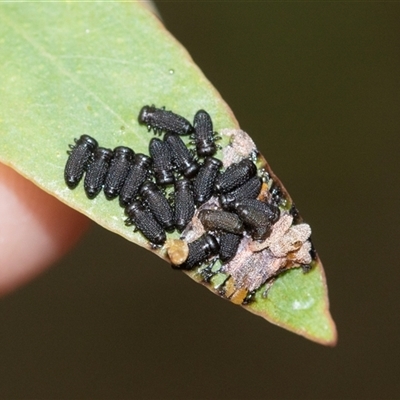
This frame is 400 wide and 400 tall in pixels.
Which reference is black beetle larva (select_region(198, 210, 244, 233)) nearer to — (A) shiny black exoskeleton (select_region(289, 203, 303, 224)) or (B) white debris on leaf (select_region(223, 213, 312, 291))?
(B) white debris on leaf (select_region(223, 213, 312, 291))

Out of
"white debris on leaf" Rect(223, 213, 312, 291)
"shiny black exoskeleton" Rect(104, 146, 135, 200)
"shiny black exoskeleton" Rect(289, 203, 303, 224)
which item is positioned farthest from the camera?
"shiny black exoskeleton" Rect(289, 203, 303, 224)

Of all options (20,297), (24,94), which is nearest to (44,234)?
(24,94)

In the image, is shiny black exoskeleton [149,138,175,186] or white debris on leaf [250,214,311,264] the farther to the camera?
shiny black exoskeleton [149,138,175,186]

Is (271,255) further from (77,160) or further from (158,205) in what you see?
(77,160)

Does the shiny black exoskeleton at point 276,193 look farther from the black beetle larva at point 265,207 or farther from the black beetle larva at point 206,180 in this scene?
the black beetle larva at point 206,180

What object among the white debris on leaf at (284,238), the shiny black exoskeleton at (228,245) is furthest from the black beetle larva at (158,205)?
the white debris on leaf at (284,238)

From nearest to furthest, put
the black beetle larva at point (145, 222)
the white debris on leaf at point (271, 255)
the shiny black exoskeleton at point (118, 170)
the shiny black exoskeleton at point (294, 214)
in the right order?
the black beetle larva at point (145, 222)
the white debris on leaf at point (271, 255)
the shiny black exoskeleton at point (118, 170)
the shiny black exoskeleton at point (294, 214)

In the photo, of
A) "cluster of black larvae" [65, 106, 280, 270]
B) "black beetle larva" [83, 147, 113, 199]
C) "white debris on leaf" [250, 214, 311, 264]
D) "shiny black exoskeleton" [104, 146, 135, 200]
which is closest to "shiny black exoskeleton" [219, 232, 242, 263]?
"cluster of black larvae" [65, 106, 280, 270]

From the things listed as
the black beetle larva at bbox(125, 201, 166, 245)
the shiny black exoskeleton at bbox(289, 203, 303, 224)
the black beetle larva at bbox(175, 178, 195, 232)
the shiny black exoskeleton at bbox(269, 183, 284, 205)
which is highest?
the shiny black exoskeleton at bbox(269, 183, 284, 205)
